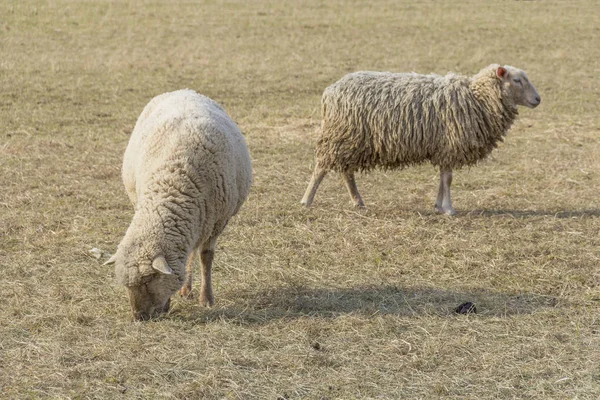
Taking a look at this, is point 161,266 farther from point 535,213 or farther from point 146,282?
point 535,213

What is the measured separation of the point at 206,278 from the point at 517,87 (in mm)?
4430

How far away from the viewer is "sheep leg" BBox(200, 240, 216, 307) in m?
6.20

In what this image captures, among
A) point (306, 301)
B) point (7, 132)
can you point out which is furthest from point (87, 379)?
point (7, 132)

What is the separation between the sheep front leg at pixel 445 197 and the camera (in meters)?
8.81

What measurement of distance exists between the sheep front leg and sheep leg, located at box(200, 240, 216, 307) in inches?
131

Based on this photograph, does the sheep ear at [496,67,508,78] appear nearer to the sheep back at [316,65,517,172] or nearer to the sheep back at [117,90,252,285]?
the sheep back at [316,65,517,172]

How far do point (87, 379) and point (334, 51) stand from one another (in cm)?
1603

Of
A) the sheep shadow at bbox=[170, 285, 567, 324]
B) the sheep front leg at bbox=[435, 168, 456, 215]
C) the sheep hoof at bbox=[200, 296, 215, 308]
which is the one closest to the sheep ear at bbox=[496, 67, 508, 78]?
the sheep front leg at bbox=[435, 168, 456, 215]

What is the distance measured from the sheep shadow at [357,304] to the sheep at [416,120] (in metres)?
2.42

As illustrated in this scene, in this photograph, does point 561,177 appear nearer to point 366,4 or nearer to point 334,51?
point 334,51

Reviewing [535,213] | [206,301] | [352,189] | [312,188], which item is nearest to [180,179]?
[206,301]

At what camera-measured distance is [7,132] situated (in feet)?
38.7

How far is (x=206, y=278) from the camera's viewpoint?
619 centimetres

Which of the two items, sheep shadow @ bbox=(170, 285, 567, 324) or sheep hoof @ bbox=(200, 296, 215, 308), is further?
sheep hoof @ bbox=(200, 296, 215, 308)
